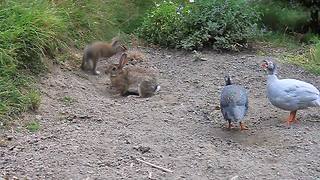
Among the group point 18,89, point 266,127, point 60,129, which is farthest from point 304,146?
point 18,89

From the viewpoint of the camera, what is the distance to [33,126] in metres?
6.08

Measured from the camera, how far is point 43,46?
7.49m

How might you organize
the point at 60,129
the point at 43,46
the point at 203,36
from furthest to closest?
the point at 203,36 < the point at 43,46 < the point at 60,129

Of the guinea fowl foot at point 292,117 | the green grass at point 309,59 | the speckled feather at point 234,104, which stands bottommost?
the green grass at point 309,59

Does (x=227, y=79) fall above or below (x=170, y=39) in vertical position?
above

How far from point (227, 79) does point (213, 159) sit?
3.95ft

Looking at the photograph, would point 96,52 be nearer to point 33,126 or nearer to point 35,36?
point 35,36

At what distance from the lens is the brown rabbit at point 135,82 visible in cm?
736

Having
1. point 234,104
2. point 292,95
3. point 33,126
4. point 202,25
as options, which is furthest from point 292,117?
point 202,25

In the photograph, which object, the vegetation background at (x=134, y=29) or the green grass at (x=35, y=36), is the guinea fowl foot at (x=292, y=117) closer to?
the vegetation background at (x=134, y=29)

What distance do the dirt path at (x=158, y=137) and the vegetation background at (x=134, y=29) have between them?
33 centimetres

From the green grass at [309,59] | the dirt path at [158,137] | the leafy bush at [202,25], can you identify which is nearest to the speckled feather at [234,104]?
the dirt path at [158,137]

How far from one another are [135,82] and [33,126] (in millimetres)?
1666

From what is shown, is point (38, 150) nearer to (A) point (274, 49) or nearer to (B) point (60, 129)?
(B) point (60, 129)
